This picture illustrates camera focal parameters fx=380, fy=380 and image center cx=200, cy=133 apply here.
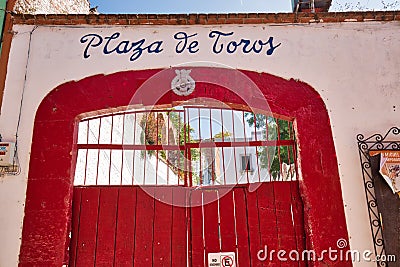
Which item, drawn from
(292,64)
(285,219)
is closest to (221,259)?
(285,219)

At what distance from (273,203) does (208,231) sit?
2.72ft

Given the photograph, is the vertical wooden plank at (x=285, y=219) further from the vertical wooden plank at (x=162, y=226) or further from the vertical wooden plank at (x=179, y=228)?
the vertical wooden plank at (x=162, y=226)

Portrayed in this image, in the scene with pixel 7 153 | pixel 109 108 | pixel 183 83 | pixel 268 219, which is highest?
pixel 183 83

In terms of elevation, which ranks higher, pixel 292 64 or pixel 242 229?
pixel 292 64

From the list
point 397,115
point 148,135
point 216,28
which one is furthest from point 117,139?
point 397,115

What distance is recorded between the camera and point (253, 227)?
14.4 feet

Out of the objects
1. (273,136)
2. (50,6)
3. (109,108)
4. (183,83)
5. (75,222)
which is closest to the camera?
(75,222)

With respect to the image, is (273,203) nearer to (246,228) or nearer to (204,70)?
(246,228)

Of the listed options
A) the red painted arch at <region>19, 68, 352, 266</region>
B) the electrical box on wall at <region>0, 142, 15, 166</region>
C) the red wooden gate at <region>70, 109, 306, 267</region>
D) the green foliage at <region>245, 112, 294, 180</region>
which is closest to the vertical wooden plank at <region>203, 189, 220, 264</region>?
the red wooden gate at <region>70, 109, 306, 267</region>

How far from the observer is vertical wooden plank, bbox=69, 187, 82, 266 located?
422 centimetres

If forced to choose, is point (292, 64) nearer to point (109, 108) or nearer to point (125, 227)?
point (109, 108)

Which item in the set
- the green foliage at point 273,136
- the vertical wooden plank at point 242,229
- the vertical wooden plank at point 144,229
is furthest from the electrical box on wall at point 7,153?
the green foliage at point 273,136

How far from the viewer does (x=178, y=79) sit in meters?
4.77

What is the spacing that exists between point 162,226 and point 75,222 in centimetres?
99
